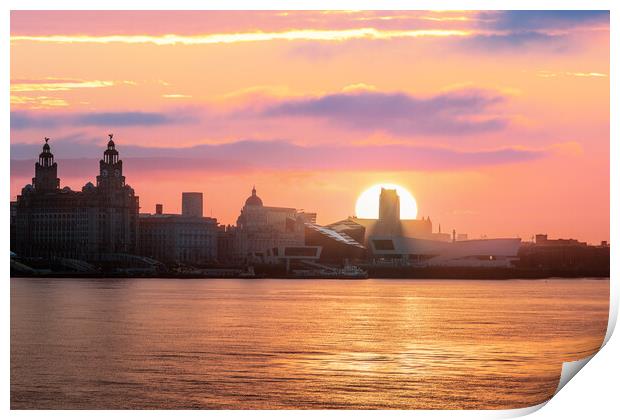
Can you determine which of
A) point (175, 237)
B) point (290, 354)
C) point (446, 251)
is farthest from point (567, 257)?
point (290, 354)

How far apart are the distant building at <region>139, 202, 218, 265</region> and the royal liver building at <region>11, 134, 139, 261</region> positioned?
2.34ft

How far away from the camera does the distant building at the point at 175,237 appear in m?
A: 44.9

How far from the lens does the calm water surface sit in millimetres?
12531

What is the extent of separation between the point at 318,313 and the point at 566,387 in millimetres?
15953

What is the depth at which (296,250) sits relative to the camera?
179 ft

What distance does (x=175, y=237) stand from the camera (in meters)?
46.8

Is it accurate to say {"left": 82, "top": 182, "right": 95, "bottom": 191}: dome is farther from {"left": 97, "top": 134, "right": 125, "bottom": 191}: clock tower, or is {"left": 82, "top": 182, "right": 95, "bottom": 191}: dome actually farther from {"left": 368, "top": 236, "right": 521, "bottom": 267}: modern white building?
{"left": 368, "top": 236, "right": 521, "bottom": 267}: modern white building

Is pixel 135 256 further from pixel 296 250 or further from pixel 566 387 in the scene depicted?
pixel 566 387

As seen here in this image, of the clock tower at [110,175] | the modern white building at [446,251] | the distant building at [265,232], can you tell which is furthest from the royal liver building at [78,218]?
the modern white building at [446,251]

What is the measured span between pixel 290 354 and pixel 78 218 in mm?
28618

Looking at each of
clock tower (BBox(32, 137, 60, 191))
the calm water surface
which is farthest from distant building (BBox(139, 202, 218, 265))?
the calm water surface

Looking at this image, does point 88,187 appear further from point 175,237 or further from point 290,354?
point 290,354

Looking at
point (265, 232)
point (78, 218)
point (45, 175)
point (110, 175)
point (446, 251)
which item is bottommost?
point (446, 251)
